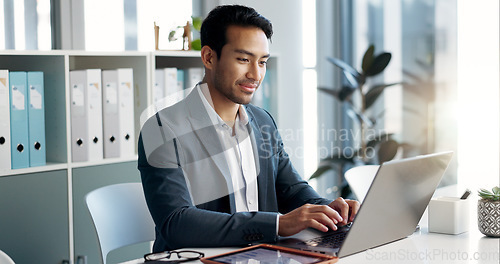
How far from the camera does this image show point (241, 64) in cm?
191

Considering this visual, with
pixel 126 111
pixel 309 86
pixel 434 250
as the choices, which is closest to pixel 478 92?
pixel 309 86

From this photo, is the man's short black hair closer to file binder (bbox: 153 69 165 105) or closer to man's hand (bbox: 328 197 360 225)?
man's hand (bbox: 328 197 360 225)

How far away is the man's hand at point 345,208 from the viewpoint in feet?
5.66

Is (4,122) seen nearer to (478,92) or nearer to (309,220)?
(309,220)

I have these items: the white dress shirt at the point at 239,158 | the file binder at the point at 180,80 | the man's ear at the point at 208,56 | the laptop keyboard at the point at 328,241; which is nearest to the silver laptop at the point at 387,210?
the laptop keyboard at the point at 328,241

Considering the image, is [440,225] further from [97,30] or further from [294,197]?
[97,30]

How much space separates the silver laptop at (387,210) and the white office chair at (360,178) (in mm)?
723

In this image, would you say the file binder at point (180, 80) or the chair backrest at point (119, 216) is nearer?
the chair backrest at point (119, 216)

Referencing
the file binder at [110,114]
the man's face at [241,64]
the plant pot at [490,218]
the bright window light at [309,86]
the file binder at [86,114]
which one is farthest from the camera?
the bright window light at [309,86]

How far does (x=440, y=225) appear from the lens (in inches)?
68.0

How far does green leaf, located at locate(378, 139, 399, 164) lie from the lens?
142 inches

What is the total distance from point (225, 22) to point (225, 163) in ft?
1.49

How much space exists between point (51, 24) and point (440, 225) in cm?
228

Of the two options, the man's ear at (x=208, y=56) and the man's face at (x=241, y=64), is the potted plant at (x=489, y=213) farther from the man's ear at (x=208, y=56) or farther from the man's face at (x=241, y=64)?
the man's ear at (x=208, y=56)
